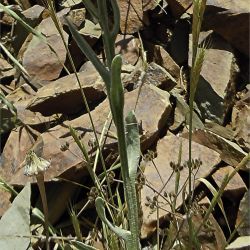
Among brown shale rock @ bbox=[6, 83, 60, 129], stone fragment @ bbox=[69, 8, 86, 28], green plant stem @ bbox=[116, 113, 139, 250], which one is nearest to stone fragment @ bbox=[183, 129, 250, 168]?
brown shale rock @ bbox=[6, 83, 60, 129]

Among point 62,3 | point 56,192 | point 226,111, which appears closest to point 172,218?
point 56,192

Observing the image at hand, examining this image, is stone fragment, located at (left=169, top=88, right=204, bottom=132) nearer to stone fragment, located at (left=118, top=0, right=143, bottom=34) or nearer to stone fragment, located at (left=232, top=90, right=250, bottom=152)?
stone fragment, located at (left=232, top=90, right=250, bottom=152)

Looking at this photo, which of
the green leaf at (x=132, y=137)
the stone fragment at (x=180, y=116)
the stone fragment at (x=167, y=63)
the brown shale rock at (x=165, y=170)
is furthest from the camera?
the stone fragment at (x=167, y=63)

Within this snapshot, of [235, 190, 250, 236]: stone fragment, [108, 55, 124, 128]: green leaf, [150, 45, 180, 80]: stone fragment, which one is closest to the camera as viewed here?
[108, 55, 124, 128]: green leaf

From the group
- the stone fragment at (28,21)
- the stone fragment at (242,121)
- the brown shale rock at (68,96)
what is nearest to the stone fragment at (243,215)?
the stone fragment at (242,121)

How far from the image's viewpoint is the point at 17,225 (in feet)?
6.93

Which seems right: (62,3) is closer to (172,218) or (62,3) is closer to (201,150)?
(201,150)

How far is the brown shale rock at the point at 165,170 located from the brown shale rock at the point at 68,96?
16.2 inches

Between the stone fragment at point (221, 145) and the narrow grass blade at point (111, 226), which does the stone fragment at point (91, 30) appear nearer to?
the stone fragment at point (221, 145)

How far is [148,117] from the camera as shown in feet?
8.51

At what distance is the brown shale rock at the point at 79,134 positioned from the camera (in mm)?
2438

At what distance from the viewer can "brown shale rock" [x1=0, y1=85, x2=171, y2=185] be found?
2.44 metres

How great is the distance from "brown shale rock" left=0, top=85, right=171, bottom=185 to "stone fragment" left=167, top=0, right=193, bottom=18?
1.72 feet

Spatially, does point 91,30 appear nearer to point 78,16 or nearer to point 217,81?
point 78,16
